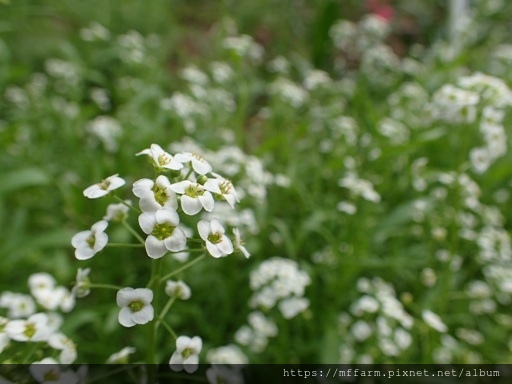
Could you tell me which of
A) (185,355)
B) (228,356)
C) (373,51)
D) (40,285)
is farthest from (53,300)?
(373,51)

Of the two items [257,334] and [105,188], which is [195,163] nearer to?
[105,188]

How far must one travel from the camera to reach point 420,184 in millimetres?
3209

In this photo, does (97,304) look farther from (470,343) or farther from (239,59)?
(470,343)

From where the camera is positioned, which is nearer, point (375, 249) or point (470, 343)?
point (470, 343)

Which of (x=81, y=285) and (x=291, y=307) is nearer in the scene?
(x=81, y=285)

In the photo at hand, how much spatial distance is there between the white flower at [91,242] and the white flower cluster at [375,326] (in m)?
1.46

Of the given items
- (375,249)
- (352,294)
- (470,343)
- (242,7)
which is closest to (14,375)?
(352,294)

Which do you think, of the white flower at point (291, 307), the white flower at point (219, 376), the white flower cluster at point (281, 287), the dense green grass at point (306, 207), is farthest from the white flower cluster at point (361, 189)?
the white flower at point (219, 376)

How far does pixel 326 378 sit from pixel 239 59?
6.53 feet

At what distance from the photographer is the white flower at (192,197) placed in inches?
47.6

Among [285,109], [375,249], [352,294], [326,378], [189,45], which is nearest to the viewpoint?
[326,378]

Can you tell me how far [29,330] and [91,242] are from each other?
12.1 inches

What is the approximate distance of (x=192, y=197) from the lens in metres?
1.24

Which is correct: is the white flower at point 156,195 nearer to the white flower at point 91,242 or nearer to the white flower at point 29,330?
the white flower at point 91,242
